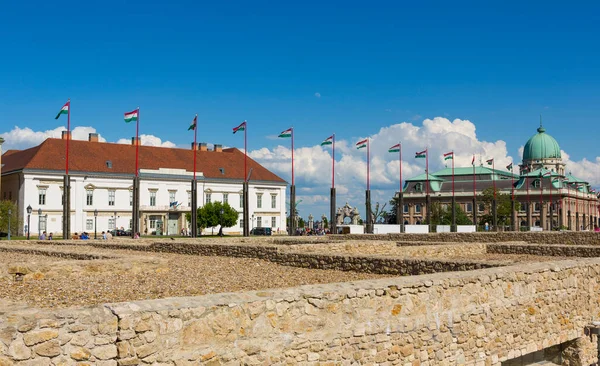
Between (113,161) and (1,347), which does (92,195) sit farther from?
(1,347)

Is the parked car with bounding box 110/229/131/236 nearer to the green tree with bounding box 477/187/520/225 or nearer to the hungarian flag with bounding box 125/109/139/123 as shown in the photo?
the hungarian flag with bounding box 125/109/139/123

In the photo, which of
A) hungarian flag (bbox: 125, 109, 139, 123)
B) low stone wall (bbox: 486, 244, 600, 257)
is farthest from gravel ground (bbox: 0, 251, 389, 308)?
hungarian flag (bbox: 125, 109, 139, 123)

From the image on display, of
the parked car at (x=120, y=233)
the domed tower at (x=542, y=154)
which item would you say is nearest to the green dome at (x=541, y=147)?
the domed tower at (x=542, y=154)

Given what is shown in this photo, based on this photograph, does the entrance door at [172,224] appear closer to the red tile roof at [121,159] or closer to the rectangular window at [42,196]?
the red tile roof at [121,159]

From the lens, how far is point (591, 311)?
13797 millimetres

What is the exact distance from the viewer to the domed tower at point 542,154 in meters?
153

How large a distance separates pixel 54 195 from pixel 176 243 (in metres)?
53.0

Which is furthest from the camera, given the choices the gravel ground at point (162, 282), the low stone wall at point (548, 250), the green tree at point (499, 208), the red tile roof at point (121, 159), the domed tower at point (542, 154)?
the domed tower at point (542, 154)

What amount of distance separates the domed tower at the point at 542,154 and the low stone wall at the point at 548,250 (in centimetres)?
13502

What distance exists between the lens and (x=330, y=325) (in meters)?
8.41

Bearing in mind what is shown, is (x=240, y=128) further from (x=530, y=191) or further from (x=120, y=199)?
(x=530, y=191)

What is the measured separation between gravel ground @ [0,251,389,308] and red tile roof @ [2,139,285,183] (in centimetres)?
6132

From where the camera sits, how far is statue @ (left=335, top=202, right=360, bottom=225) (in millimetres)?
74750

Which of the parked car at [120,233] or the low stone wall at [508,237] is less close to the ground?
the low stone wall at [508,237]
